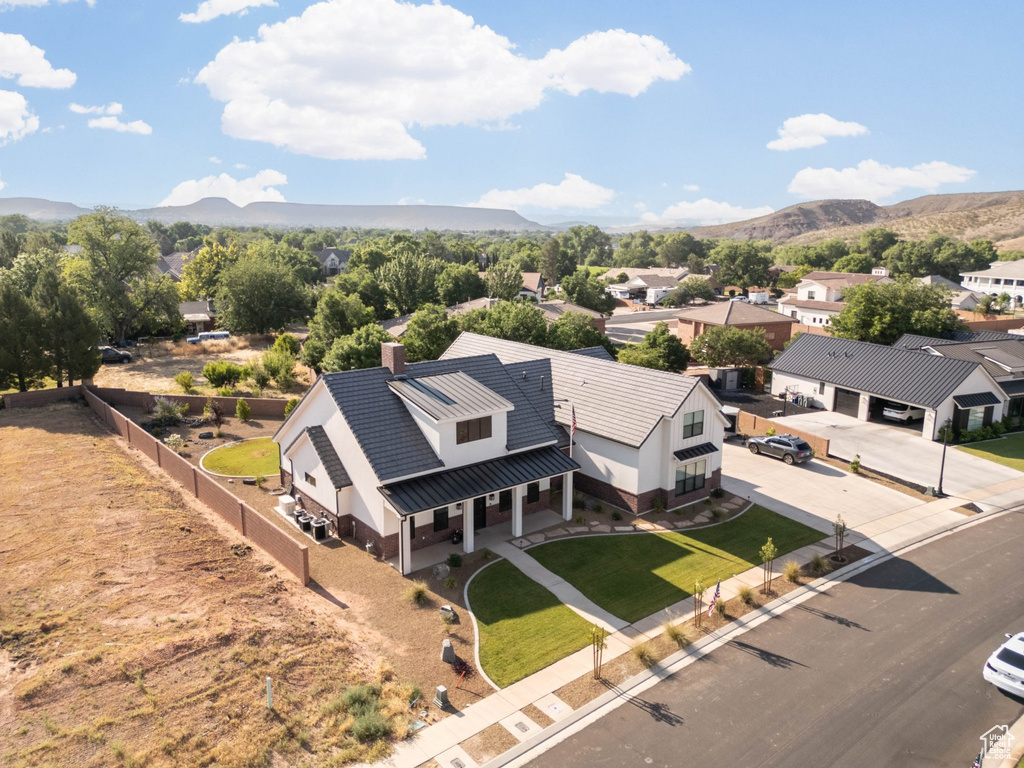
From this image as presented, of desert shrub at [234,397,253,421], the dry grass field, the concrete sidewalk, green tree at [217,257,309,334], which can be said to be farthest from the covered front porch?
green tree at [217,257,309,334]

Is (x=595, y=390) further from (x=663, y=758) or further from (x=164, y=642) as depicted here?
(x=164, y=642)

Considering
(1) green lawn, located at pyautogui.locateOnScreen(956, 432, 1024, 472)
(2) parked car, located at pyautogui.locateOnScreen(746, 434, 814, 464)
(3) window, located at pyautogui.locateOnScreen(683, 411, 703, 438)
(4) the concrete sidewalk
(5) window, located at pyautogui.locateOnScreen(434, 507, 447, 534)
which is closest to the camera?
(4) the concrete sidewalk

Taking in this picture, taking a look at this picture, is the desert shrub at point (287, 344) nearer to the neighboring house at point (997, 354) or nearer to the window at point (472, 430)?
the window at point (472, 430)

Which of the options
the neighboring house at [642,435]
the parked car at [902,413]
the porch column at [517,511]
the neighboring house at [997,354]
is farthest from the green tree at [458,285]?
the porch column at [517,511]

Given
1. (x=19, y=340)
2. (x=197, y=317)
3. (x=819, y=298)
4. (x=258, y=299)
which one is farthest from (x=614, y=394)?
(x=819, y=298)

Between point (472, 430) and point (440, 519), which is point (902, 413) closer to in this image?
point (472, 430)

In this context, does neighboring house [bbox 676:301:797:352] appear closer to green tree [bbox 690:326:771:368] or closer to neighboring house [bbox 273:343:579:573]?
green tree [bbox 690:326:771:368]

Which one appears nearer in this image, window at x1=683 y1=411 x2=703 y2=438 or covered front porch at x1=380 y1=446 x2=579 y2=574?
covered front porch at x1=380 y1=446 x2=579 y2=574

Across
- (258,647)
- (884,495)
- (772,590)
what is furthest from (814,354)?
(258,647)
